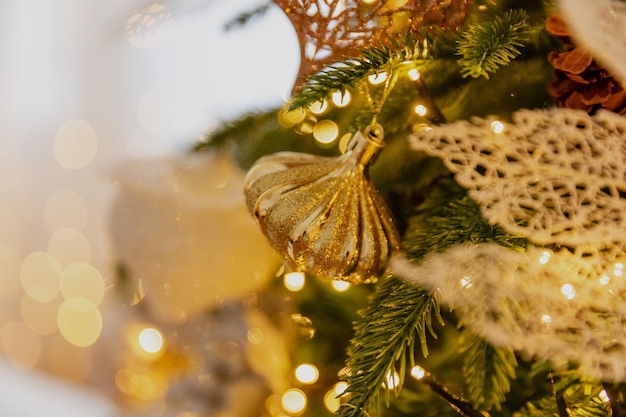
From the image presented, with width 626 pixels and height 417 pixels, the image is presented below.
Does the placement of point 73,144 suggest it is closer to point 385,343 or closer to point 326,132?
point 326,132

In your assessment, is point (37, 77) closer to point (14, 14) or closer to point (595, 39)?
point (14, 14)

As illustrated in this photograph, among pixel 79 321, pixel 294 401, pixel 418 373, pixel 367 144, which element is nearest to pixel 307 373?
pixel 294 401

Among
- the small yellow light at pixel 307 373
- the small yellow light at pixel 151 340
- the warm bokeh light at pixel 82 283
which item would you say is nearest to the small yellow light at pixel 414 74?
the small yellow light at pixel 307 373

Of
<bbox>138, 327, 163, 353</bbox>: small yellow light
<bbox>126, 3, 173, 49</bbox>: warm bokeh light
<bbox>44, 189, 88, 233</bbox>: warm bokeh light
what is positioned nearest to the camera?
<bbox>138, 327, 163, 353</bbox>: small yellow light

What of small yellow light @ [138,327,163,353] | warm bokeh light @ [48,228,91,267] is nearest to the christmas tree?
small yellow light @ [138,327,163,353]

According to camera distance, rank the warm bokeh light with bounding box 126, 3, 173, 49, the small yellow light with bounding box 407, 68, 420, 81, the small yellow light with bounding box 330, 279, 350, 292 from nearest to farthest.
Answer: the small yellow light with bounding box 407, 68, 420, 81
the small yellow light with bounding box 330, 279, 350, 292
the warm bokeh light with bounding box 126, 3, 173, 49

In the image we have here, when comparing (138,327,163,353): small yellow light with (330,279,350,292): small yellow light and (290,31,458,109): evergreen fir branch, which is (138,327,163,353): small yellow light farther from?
(290,31,458,109): evergreen fir branch

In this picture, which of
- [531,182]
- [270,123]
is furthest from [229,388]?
[531,182]

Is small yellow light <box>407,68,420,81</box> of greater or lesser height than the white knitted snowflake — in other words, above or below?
above

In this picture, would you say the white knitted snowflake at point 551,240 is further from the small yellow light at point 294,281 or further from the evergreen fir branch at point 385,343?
the small yellow light at point 294,281
